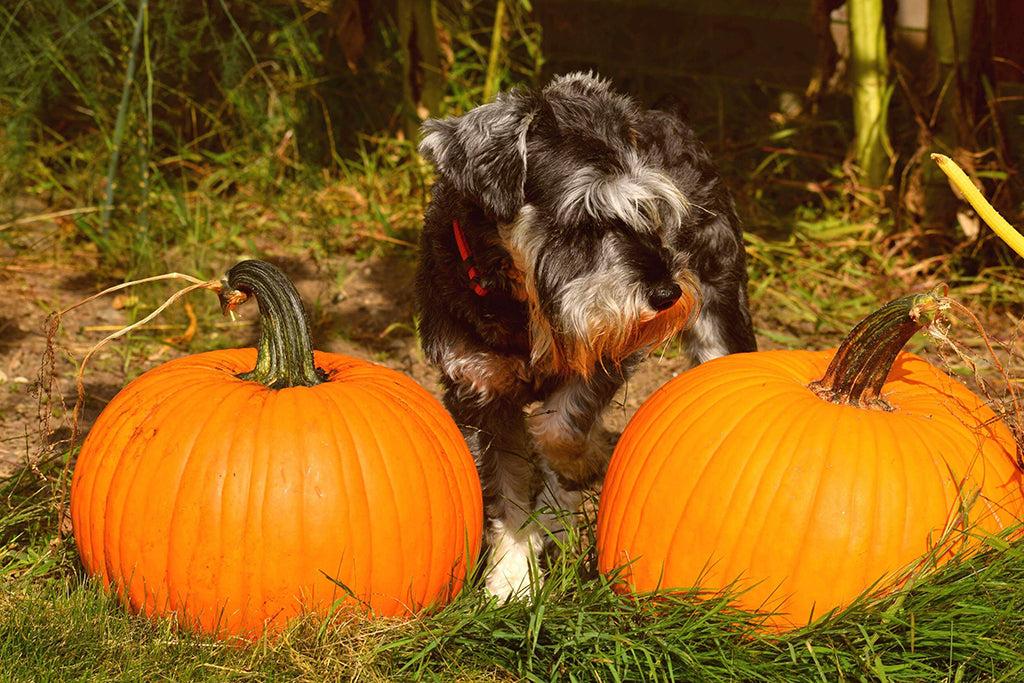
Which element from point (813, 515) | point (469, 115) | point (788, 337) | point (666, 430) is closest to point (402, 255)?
point (788, 337)

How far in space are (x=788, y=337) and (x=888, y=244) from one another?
117 cm

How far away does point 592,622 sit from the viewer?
296 cm

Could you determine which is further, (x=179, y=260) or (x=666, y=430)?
(x=179, y=260)

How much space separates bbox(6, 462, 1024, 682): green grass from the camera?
9.26 feet

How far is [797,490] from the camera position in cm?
290

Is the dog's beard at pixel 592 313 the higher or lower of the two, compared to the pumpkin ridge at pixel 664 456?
higher

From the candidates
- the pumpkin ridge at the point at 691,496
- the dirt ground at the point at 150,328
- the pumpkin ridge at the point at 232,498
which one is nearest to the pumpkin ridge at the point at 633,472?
the pumpkin ridge at the point at 691,496

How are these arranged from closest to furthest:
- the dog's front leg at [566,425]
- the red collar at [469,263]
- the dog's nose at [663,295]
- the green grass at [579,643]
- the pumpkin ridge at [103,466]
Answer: the green grass at [579,643]
the pumpkin ridge at [103,466]
the dog's nose at [663,295]
the red collar at [469,263]
the dog's front leg at [566,425]

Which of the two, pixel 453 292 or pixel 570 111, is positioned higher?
pixel 570 111

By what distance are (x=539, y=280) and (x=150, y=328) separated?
9.06 feet

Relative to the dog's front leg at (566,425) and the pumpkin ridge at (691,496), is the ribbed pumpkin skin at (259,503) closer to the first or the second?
the pumpkin ridge at (691,496)

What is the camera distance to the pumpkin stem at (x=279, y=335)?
10.6 ft

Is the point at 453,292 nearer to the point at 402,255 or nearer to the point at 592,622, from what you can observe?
the point at 592,622

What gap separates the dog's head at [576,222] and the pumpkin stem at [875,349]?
58cm
